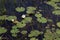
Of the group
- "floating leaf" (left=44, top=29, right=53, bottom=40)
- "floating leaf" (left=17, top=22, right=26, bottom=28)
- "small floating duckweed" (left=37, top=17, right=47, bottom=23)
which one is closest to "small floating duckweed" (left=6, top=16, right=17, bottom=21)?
"floating leaf" (left=17, top=22, right=26, bottom=28)

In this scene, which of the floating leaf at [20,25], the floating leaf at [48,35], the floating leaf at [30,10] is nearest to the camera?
the floating leaf at [48,35]

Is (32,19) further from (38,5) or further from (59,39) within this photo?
(59,39)

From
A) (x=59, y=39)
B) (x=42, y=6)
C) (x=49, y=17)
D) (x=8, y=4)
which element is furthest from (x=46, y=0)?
(x=59, y=39)

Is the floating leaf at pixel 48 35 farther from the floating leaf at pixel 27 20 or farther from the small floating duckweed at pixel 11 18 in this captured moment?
the small floating duckweed at pixel 11 18

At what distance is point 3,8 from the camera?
2.41 meters

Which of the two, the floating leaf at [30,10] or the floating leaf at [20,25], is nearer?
the floating leaf at [20,25]

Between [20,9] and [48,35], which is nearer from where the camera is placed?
[48,35]

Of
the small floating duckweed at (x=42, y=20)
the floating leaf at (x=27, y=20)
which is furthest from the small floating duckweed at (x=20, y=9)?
the small floating duckweed at (x=42, y=20)

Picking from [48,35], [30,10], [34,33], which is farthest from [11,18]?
[48,35]

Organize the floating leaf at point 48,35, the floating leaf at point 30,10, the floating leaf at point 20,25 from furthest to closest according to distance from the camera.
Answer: the floating leaf at point 30,10, the floating leaf at point 20,25, the floating leaf at point 48,35

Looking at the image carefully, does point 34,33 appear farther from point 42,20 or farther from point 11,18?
point 11,18

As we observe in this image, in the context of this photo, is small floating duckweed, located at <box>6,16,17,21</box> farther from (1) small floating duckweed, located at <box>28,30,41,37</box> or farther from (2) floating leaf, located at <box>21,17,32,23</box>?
(1) small floating duckweed, located at <box>28,30,41,37</box>

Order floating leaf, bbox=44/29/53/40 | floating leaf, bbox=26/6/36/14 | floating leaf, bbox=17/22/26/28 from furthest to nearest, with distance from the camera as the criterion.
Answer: floating leaf, bbox=26/6/36/14 → floating leaf, bbox=17/22/26/28 → floating leaf, bbox=44/29/53/40

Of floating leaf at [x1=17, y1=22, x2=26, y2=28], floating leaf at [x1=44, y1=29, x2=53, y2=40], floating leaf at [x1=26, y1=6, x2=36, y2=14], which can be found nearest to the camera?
floating leaf at [x1=44, y1=29, x2=53, y2=40]
